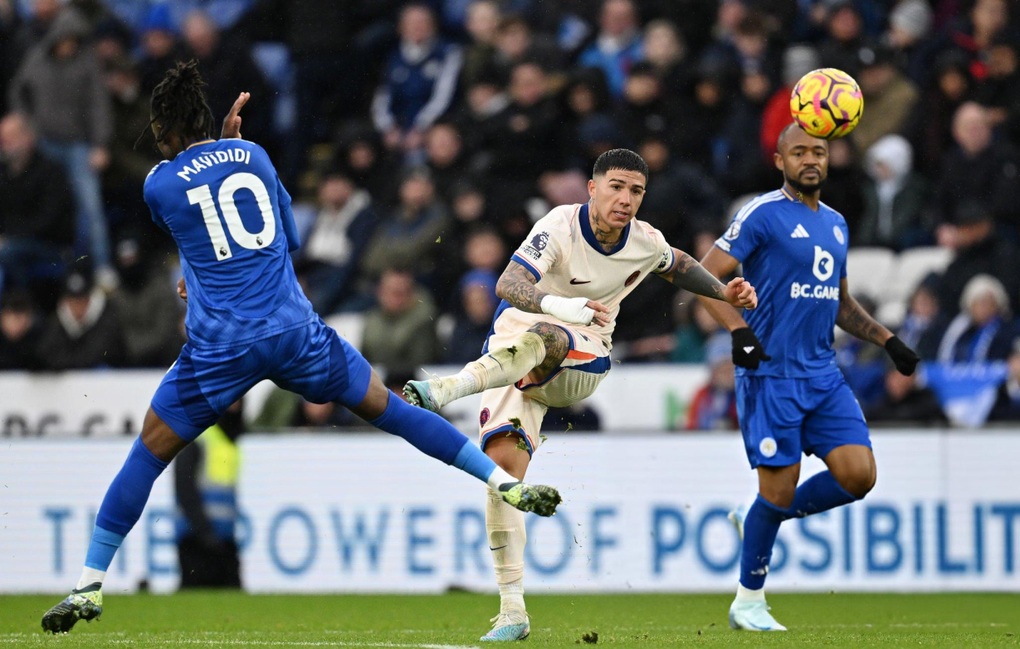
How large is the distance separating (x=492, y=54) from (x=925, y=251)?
4616 mm

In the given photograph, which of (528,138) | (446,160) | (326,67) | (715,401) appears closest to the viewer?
(715,401)

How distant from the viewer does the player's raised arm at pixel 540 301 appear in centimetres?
720

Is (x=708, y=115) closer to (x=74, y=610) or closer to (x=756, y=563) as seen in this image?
(x=756, y=563)

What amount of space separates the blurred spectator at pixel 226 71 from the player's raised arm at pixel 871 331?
8.00 m

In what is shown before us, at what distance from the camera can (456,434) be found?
7.24 meters

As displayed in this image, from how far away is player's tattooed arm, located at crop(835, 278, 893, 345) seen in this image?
9086mm

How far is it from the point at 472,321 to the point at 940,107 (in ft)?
16.0

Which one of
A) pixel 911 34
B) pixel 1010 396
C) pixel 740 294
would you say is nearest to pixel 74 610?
pixel 740 294

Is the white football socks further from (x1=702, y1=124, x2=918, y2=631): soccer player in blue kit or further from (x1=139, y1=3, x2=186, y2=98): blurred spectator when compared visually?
(x1=139, y1=3, x2=186, y2=98): blurred spectator

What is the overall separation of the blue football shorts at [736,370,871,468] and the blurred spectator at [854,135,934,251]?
19.1 ft

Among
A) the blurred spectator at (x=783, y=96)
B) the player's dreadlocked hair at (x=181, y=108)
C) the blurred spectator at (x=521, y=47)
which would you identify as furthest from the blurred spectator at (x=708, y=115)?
the player's dreadlocked hair at (x=181, y=108)

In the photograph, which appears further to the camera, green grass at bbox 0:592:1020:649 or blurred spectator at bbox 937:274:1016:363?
blurred spectator at bbox 937:274:1016:363

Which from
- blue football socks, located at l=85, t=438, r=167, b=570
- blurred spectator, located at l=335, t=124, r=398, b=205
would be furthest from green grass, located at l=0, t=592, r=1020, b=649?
blurred spectator, located at l=335, t=124, r=398, b=205

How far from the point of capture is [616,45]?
15469 millimetres
